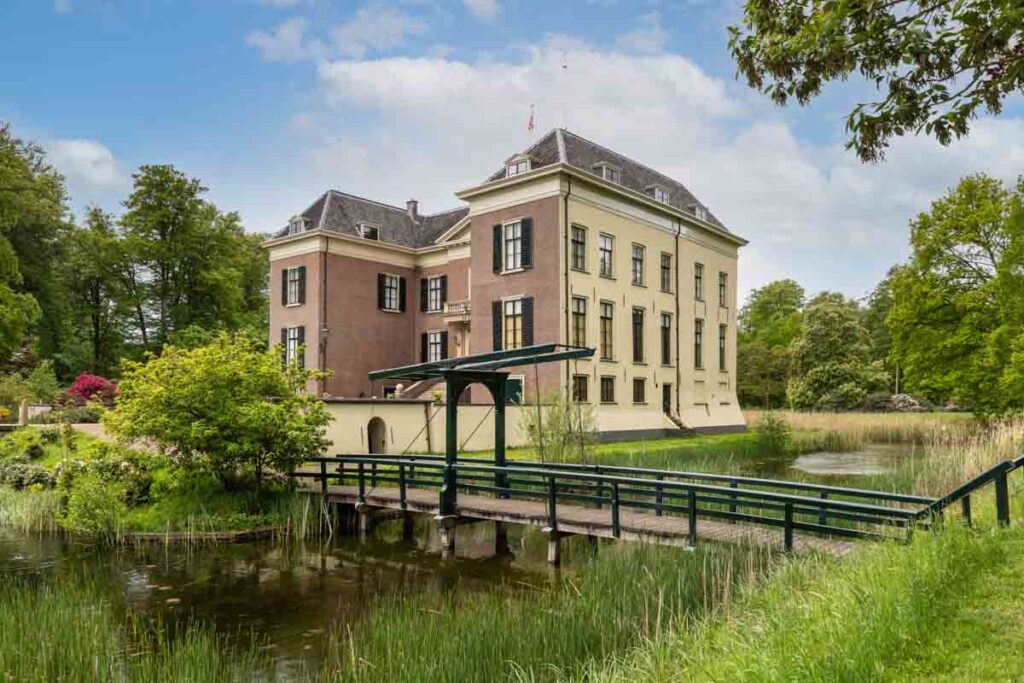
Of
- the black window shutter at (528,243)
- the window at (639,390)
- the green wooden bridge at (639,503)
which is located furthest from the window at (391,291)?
the green wooden bridge at (639,503)

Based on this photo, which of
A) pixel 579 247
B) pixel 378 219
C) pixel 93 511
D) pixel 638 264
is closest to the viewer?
pixel 93 511

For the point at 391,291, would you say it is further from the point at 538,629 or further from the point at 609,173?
the point at 538,629

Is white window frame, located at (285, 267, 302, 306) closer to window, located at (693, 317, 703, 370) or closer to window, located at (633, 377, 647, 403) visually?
window, located at (633, 377, 647, 403)

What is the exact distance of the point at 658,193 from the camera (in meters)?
30.4

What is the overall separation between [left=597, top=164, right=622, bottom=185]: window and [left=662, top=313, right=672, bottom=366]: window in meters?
6.02

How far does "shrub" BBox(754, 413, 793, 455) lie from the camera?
2597cm

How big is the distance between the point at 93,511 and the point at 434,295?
21.6 m

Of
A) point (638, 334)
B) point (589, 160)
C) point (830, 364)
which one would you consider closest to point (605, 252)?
point (589, 160)

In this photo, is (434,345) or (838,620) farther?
(434,345)

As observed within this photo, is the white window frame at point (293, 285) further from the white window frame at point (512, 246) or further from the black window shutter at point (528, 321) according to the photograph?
the black window shutter at point (528, 321)

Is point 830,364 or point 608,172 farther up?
point 608,172

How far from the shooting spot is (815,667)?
3.99 m

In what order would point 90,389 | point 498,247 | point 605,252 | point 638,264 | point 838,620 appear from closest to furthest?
point 838,620 < point 498,247 < point 605,252 < point 638,264 < point 90,389

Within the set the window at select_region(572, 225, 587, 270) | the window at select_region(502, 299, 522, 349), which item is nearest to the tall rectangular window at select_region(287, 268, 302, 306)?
the window at select_region(502, 299, 522, 349)
